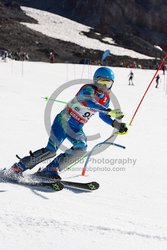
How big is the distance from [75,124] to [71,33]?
204ft

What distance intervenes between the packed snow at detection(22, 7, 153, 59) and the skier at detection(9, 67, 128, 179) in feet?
176

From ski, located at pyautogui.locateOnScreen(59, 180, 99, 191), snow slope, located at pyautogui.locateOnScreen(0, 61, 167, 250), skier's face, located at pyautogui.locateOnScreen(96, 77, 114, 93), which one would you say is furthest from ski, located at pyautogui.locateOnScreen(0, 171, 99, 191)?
skier's face, located at pyautogui.locateOnScreen(96, 77, 114, 93)

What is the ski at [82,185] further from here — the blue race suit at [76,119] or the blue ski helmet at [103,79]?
the blue ski helmet at [103,79]

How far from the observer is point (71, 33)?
65188 millimetres

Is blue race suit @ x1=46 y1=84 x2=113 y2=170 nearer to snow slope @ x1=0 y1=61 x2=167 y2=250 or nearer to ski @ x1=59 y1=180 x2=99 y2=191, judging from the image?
ski @ x1=59 y1=180 x2=99 y2=191

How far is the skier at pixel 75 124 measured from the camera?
4.85m

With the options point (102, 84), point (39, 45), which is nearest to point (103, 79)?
point (102, 84)

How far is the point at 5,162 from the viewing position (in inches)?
213

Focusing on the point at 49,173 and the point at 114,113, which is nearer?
the point at 49,173

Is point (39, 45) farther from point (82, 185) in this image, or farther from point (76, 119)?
point (82, 185)

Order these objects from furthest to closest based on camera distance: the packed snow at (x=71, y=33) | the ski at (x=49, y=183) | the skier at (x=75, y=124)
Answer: the packed snow at (x=71, y=33) → the skier at (x=75, y=124) → the ski at (x=49, y=183)

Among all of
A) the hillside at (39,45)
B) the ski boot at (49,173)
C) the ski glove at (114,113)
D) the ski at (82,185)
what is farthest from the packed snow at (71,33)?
the ski at (82,185)

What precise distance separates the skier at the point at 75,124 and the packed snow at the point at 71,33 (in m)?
53.7

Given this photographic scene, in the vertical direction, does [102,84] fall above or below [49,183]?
above
